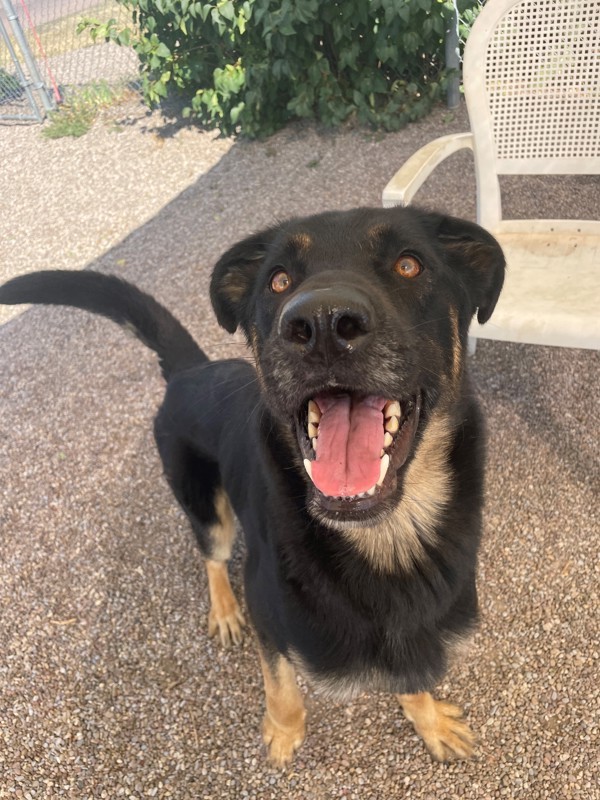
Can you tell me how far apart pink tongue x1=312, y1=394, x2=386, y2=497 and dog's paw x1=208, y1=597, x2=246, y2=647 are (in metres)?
1.43

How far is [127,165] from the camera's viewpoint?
7.47m

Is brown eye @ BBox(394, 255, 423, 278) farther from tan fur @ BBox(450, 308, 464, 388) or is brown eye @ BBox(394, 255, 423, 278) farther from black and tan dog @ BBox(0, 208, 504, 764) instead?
tan fur @ BBox(450, 308, 464, 388)

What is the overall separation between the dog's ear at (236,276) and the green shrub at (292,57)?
4.62 meters

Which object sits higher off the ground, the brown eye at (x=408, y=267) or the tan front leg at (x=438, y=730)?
the brown eye at (x=408, y=267)

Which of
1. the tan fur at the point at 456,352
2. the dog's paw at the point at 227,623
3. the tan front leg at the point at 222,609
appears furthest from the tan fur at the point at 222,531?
the tan fur at the point at 456,352

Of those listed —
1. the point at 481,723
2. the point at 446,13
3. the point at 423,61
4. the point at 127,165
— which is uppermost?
the point at 446,13

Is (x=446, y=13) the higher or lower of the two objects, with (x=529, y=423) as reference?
higher

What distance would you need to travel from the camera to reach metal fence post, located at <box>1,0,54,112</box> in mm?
7684

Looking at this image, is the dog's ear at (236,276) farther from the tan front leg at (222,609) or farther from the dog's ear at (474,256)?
the tan front leg at (222,609)

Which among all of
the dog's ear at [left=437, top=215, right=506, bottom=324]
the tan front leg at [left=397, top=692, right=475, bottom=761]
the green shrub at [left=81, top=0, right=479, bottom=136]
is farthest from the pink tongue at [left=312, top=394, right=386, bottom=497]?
the green shrub at [left=81, top=0, right=479, bottom=136]

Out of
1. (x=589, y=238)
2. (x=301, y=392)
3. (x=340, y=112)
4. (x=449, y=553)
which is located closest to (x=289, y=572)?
(x=449, y=553)

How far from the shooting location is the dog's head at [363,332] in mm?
1505

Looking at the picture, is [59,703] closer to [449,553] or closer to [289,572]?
[289,572]

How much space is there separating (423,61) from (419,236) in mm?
5790
